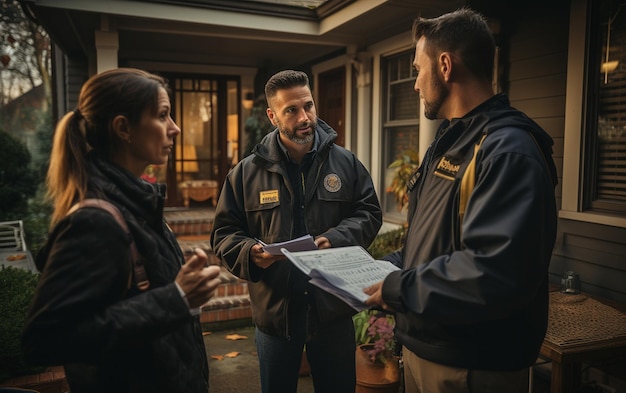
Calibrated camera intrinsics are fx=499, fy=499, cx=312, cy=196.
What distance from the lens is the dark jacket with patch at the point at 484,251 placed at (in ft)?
4.32

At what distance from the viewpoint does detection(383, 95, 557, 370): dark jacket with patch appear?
51.8 inches

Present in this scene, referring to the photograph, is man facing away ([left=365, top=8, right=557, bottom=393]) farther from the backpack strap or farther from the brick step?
the brick step

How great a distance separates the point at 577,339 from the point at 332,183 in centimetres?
147

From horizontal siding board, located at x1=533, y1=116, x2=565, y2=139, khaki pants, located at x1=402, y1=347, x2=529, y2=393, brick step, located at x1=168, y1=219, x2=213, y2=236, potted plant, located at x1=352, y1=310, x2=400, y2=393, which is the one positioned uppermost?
horizontal siding board, located at x1=533, y1=116, x2=565, y2=139

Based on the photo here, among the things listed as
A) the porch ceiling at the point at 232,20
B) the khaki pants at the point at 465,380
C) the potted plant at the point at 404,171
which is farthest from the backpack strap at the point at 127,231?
the potted plant at the point at 404,171

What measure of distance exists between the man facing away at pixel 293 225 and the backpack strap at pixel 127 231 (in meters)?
0.93

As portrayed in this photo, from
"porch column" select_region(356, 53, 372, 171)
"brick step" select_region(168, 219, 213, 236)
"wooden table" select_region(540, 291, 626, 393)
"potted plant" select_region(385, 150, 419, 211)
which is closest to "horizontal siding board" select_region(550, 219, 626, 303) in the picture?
"wooden table" select_region(540, 291, 626, 393)

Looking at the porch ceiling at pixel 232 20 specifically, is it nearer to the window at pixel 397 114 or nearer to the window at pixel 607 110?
the window at pixel 397 114

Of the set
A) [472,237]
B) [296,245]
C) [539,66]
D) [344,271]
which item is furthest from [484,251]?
[539,66]

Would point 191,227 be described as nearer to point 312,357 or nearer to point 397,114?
point 397,114

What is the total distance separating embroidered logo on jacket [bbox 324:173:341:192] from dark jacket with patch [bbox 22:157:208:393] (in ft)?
3.82

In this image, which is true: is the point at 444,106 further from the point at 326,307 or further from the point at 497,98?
the point at 326,307

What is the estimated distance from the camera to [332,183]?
8.33 ft

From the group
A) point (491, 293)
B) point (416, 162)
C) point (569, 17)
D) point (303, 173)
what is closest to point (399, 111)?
point (416, 162)
